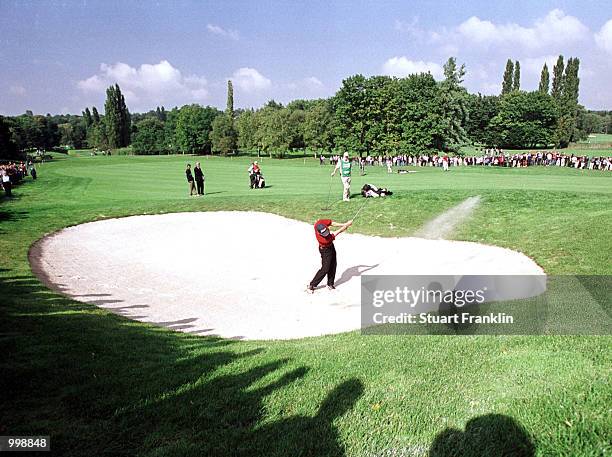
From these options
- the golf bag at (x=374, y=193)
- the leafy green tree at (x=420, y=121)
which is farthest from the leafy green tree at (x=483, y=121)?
the golf bag at (x=374, y=193)

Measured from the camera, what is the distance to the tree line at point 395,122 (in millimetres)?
83938

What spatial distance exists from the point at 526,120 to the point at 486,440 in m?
115

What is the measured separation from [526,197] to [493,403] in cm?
1858

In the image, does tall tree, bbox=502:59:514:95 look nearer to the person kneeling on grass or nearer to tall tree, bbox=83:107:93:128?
the person kneeling on grass

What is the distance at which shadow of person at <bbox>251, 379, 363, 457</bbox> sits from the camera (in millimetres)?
4293

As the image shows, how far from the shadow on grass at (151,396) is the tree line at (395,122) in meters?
81.3

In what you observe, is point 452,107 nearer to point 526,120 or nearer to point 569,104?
point 526,120

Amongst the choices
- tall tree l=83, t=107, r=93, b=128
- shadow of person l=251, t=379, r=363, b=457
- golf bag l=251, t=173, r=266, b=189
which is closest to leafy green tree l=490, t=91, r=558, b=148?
golf bag l=251, t=173, r=266, b=189

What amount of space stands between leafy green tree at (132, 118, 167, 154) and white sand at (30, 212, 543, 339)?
405 ft

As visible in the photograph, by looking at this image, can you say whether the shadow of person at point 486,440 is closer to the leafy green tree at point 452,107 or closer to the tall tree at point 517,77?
the leafy green tree at point 452,107

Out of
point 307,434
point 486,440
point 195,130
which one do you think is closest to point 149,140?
point 195,130

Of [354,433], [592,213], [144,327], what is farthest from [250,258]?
[592,213]

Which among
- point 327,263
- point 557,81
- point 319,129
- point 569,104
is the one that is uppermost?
point 557,81

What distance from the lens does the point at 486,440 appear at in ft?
14.0
